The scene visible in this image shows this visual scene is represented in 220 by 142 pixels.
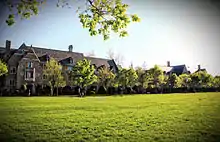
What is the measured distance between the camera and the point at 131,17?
4469mm

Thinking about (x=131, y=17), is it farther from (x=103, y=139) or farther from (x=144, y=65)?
(x=144, y=65)

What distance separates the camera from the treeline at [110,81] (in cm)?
3052

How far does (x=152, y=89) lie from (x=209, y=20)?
3927 centimetres

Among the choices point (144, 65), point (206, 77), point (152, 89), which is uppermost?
point (144, 65)

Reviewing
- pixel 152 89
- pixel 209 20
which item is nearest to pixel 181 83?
pixel 152 89

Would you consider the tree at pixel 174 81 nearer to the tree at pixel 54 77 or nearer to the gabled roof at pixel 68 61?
the gabled roof at pixel 68 61

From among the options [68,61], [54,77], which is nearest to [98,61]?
[68,61]

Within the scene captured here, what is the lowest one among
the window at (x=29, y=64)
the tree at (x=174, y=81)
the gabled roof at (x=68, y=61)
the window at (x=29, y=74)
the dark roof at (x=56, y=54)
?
the tree at (x=174, y=81)

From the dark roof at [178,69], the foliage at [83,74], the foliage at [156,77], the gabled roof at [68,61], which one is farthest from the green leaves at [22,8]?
the dark roof at [178,69]

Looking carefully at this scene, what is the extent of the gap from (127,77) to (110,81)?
142 inches

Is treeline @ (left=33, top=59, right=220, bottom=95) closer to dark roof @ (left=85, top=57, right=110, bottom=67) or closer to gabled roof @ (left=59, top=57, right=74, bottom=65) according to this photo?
dark roof @ (left=85, top=57, right=110, bottom=67)

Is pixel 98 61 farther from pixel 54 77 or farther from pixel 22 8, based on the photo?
pixel 22 8

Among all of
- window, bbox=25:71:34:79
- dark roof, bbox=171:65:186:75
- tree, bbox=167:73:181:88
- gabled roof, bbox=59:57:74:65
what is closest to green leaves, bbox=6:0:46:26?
window, bbox=25:71:34:79

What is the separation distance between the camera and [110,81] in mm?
38156
